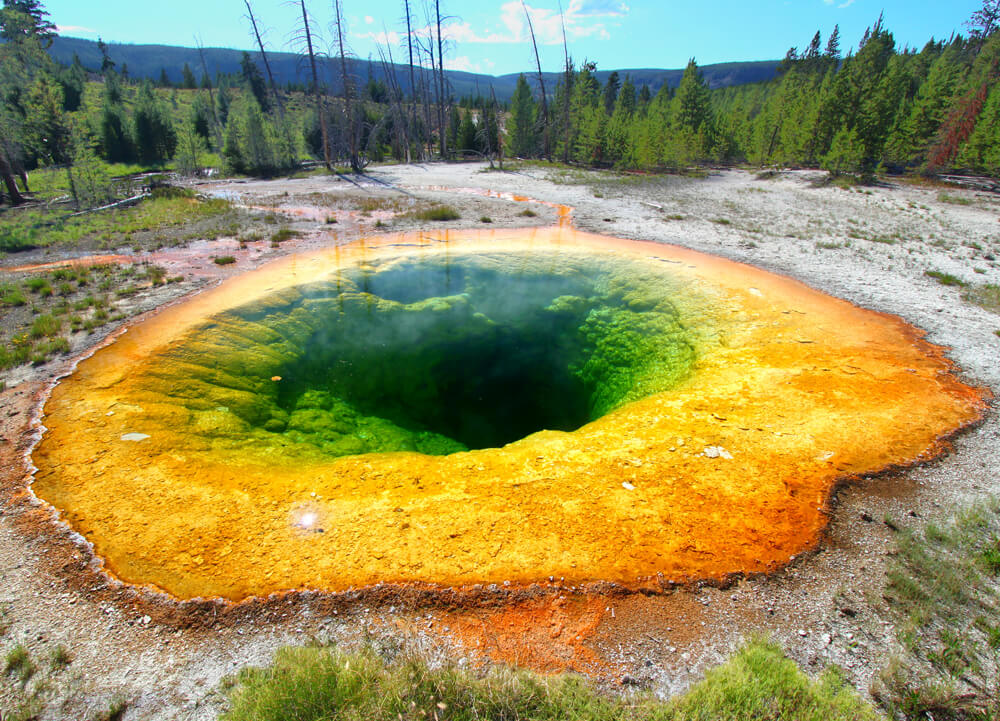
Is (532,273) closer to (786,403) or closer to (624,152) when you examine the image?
(786,403)

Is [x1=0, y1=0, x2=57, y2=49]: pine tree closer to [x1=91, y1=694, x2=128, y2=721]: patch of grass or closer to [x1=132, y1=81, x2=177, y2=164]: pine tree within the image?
[x1=132, y1=81, x2=177, y2=164]: pine tree

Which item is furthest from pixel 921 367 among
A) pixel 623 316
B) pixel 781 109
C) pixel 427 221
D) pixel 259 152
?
pixel 781 109

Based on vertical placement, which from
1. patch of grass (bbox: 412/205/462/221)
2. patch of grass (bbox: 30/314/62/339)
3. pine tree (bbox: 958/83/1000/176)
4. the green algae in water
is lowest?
the green algae in water

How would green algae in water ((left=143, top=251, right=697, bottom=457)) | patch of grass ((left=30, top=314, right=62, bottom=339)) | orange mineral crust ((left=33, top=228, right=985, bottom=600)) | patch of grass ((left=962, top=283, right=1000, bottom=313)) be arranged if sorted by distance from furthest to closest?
patch of grass ((left=962, top=283, right=1000, bottom=313))
patch of grass ((left=30, top=314, right=62, bottom=339))
green algae in water ((left=143, top=251, right=697, bottom=457))
orange mineral crust ((left=33, top=228, right=985, bottom=600))

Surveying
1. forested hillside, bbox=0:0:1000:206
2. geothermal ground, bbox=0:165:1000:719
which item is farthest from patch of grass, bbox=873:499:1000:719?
forested hillside, bbox=0:0:1000:206

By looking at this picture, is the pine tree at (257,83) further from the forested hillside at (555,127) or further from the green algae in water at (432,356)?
the green algae in water at (432,356)

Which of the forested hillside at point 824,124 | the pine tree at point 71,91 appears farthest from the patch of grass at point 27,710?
the pine tree at point 71,91
